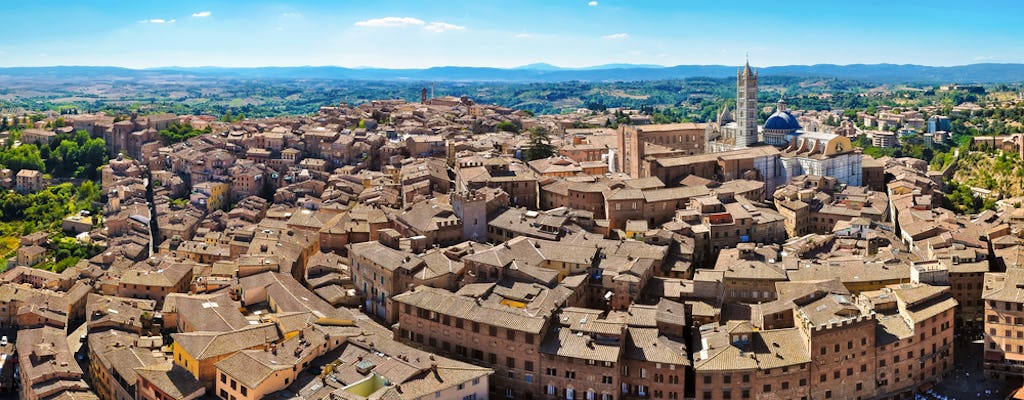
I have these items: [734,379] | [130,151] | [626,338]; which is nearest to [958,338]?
[734,379]

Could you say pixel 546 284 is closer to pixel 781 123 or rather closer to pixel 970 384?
pixel 970 384

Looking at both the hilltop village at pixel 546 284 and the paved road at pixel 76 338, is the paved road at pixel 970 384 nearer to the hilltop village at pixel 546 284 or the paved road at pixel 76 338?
the hilltop village at pixel 546 284

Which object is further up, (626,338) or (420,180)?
(420,180)

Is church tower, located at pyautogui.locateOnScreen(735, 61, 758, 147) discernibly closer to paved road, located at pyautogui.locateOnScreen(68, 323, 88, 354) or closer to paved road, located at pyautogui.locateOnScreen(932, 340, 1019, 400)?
paved road, located at pyautogui.locateOnScreen(932, 340, 1019, 400)

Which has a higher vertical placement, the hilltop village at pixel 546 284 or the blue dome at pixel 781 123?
the blue dome at pixel 781 123

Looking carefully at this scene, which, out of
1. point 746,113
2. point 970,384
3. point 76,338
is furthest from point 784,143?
point 76,338

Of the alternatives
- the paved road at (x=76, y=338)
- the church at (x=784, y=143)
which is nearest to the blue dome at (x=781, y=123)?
the church at (x=784, y=143)

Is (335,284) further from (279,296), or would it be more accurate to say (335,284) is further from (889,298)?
(889,298)
